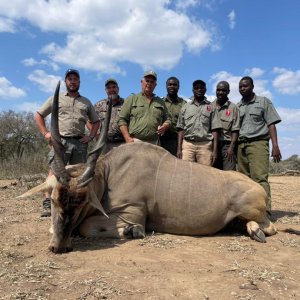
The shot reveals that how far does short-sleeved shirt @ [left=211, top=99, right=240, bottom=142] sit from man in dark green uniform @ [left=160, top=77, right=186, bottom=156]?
0.79m

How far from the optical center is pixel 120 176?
5410 mm

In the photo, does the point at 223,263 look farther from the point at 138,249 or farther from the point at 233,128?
the point at 233,128

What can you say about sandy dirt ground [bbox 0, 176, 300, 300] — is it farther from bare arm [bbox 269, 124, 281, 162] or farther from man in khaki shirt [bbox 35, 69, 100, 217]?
bare arm [bbox 269, 124, 281, 162]

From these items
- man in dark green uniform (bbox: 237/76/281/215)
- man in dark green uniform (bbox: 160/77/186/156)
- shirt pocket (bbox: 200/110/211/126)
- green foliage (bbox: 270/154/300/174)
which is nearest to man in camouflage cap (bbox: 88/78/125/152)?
man in dark green uniform (bbox: 160/77/186/156)

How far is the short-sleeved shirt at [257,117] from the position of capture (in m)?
6.93

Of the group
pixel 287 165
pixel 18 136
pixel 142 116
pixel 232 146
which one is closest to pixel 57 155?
pixel 142 116

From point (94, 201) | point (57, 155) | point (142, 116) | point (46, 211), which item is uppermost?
point (142, 116)

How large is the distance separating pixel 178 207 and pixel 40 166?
32.6 feet

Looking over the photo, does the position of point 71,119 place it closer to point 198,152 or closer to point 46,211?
point 46,211

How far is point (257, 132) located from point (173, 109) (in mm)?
1626

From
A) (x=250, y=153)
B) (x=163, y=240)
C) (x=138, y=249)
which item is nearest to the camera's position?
(x=138, y=249)

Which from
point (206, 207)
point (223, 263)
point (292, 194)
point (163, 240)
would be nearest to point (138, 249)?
point (163, 240)

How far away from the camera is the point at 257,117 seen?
22.9 ft

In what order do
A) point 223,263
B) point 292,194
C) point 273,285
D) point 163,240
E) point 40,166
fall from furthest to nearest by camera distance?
1. point 40,166
2. point 292,194
3. point 163,240
4. point 223,263
5. point 273,285
